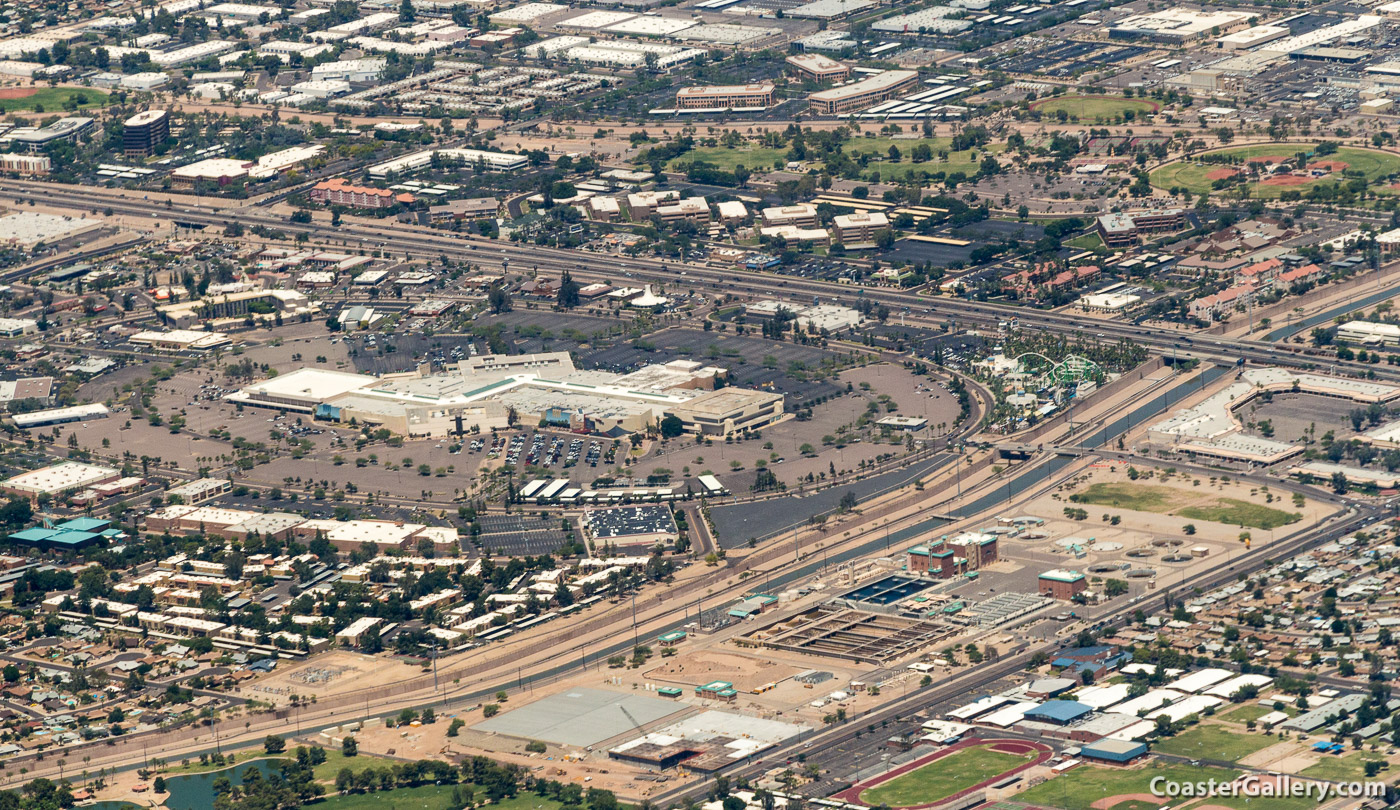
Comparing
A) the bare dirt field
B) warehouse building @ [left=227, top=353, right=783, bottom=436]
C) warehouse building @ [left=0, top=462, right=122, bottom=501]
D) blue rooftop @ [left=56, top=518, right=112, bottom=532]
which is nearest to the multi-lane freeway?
warehouse building @ [left=227, top=353, right=783, bottom=436]

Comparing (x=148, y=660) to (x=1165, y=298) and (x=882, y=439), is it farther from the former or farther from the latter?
(x=1165, y=298)

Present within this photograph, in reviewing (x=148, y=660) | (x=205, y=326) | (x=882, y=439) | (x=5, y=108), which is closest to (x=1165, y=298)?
(x=882, y=439)

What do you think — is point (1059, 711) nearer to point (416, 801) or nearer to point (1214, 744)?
point (1214, 744)

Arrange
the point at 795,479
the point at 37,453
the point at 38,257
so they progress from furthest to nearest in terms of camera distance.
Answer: the point at 38,257 → the point at 37,453 → the point at 795,479

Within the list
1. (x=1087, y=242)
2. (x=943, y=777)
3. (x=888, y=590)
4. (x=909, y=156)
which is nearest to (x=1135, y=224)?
(x=1087, y=242)

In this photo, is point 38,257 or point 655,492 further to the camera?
point 38,257

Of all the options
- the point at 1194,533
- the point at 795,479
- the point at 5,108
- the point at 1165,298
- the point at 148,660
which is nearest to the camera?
the point at 148,660
